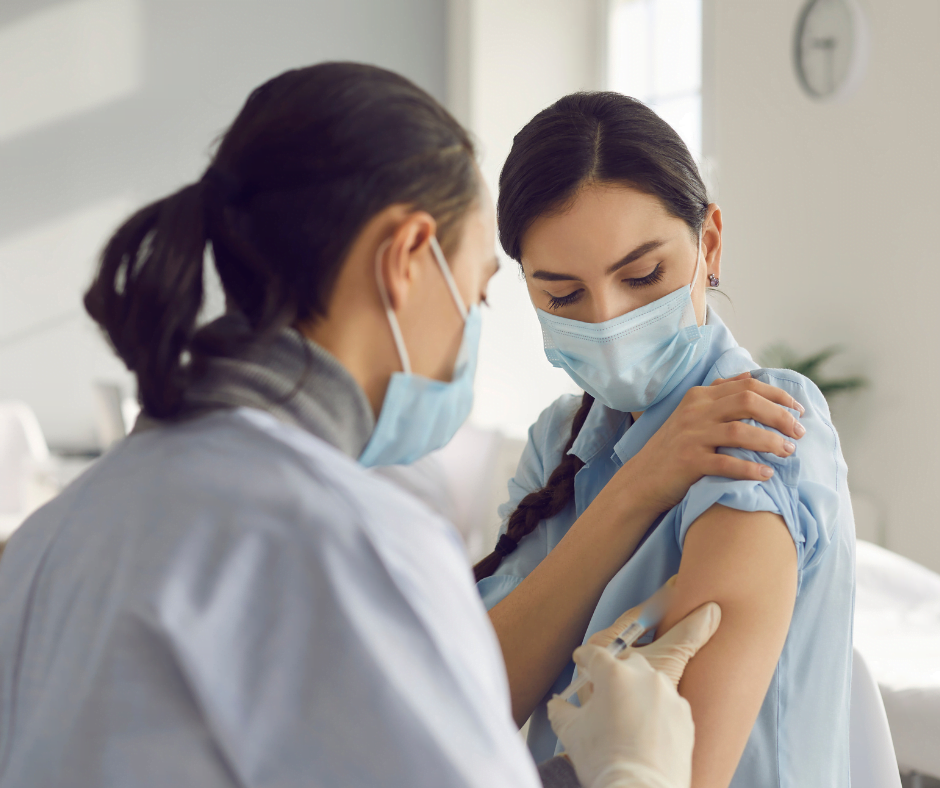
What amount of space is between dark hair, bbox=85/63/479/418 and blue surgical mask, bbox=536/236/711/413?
464 mm

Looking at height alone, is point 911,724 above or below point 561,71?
below

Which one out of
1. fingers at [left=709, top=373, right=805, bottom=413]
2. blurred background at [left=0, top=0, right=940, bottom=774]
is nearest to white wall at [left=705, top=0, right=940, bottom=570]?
blurred background at [left=0, top=0, right=940, bottom=774]

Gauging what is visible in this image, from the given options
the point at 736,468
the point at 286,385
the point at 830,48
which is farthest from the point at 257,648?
the point at 830,48

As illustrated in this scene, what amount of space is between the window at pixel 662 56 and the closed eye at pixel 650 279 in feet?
11.9

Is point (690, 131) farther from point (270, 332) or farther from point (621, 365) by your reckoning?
point (270, 332)

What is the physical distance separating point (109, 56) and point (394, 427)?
16.7 feet

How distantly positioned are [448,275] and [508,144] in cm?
481

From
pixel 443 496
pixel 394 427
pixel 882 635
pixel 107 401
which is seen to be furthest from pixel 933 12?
pixel 107 401

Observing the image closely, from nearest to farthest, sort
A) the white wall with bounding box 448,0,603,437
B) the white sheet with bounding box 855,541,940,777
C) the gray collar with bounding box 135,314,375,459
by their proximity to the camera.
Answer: the gray collar with bounding box 135,314,375,459
the white sheet with bounding box 855,541,940,777
the white wall with bounding box 448,0,603,437

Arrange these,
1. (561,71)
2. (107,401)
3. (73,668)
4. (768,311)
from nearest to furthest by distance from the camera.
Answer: (73,668), (768,311), (107,401), (561,71)

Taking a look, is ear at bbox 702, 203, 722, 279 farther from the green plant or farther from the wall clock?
the wall clock

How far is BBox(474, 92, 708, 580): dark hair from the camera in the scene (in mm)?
1079

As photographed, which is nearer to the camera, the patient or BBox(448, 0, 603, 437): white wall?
the patient

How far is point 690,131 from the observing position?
4688mm
